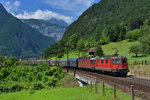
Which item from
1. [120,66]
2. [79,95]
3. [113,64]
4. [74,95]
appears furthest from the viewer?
[113,64]

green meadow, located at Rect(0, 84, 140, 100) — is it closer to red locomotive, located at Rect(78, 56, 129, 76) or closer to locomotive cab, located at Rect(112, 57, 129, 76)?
locomotive cab, located at Rect(112, 57, 129, 76)

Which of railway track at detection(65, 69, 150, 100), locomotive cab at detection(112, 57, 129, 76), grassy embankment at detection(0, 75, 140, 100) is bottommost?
grassy embankment at detection(0, 75, 140, 100)

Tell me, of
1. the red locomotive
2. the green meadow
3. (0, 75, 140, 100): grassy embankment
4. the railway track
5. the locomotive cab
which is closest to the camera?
the green meadow

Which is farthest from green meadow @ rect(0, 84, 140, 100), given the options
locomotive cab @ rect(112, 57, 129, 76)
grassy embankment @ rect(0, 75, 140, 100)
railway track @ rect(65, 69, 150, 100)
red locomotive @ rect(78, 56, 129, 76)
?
red locomotive @ rect(78, 56, 129, 76)

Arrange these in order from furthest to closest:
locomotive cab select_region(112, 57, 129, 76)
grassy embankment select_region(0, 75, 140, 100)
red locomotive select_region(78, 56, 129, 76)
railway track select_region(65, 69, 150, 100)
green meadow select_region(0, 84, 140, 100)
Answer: red locomotive select_region(78, 56, 129, 76) → locomotive cab select_region(112, 57, 129, 76) → railway track select_region(65, 69, 150, 100) → grassy embankment select_region(0, 75, 140, 100) → green meadow select_region(0, 84, 140, 100)

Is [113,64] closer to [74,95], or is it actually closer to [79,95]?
[74,95]

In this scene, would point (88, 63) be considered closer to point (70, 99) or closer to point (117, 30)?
point (70, 99)

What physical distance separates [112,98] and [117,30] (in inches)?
5309

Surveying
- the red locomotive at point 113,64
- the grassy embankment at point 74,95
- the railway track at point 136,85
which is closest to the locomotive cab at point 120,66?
the red locomotive at point 113,64

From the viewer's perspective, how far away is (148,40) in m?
40.0

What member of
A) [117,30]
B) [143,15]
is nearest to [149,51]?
[117,30]

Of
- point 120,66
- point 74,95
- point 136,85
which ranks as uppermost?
point 120,66

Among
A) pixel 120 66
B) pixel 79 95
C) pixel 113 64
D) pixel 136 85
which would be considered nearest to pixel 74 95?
pixel 79 95

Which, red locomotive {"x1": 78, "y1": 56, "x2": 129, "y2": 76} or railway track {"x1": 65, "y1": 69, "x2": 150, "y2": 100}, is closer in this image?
railway track {"x1": 65, "y1": 69, "x2": 150, "y2": 100}
